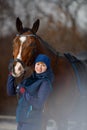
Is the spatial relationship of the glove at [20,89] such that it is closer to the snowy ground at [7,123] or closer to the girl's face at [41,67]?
the girl's face at [41,67]

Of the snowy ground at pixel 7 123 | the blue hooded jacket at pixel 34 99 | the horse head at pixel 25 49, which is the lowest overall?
the snowy ground at pixel 7 123

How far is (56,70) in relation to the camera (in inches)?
199

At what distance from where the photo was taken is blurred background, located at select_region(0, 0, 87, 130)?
951 centimetres

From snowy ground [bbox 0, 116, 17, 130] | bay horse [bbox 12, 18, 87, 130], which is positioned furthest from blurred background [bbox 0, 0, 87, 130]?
bay horse [bbox 12, 18, 87, 130]

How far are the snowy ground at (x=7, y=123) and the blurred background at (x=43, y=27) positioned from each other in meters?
0.68

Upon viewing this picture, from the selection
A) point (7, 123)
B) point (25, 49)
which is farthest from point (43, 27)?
point (25, 49)

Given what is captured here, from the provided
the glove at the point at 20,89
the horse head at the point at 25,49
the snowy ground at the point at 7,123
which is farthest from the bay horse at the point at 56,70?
the snowy ground at the point at 7,123

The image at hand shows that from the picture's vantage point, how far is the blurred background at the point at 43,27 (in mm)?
9508

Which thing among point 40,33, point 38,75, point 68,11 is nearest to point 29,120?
point 38,75

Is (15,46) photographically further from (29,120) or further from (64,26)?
(64,26)

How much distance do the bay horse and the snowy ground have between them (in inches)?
91.3

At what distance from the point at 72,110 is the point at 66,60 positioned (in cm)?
58

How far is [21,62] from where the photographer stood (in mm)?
4543

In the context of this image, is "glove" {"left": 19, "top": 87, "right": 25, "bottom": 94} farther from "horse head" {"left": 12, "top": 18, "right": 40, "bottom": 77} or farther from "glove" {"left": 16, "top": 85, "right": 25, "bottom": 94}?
"horse head" {"left": 12, "top": 18, "right": 40, "bottom": 77}
